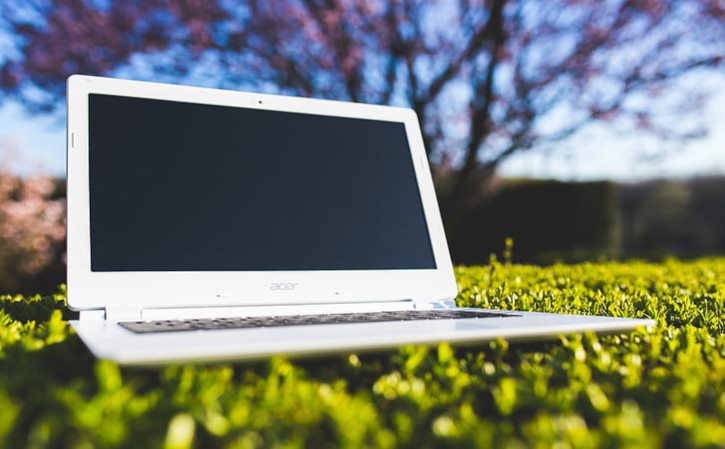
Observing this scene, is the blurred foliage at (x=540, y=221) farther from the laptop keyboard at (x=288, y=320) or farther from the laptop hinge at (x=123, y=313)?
the laptop hinge at (x=123, y=313)

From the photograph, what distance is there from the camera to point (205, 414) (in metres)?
1.20

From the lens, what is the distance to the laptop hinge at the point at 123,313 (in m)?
2.11

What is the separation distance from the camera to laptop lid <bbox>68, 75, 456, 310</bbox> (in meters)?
2.21

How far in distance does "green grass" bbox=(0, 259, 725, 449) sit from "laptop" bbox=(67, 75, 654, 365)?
14 cm

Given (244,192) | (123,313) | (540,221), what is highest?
(540,221)

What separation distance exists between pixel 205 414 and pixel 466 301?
207 centimetres

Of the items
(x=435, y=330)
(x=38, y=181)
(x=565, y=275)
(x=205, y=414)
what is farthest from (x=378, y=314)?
(x=38, y=181)

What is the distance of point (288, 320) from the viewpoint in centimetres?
200

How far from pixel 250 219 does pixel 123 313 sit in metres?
0.54

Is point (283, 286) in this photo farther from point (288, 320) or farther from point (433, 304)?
point (433, 304)

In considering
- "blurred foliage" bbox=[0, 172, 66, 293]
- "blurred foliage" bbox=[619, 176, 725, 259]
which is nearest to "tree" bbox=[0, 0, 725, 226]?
"blurred foliage" bbox=[0, 172, 66, 293]

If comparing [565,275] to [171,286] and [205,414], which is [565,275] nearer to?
[171,286]

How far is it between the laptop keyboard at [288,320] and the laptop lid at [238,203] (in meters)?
0.18

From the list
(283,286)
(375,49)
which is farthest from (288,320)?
(375,49)
